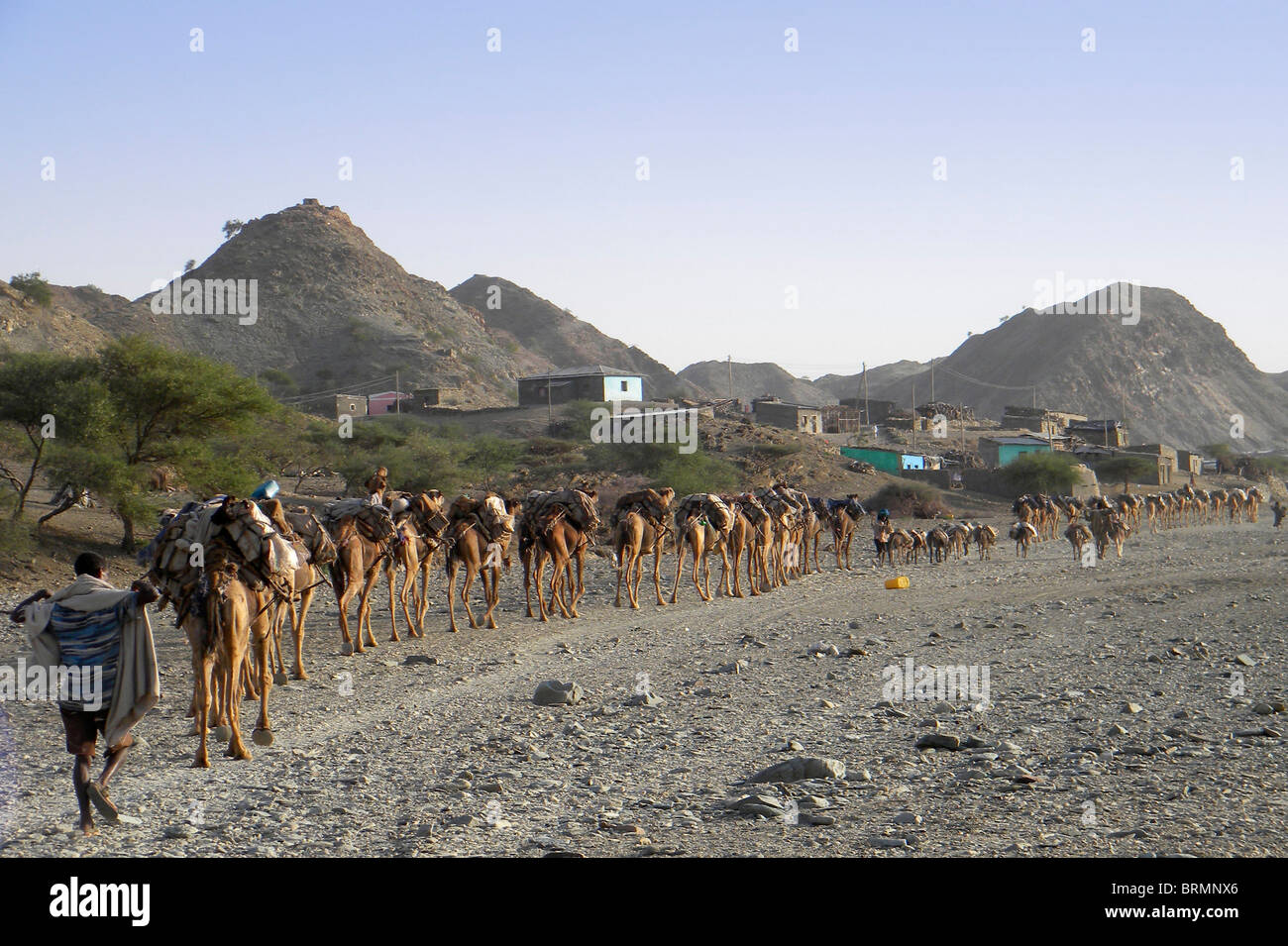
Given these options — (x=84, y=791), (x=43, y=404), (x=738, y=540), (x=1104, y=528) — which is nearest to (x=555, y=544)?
(x=738, y=540)

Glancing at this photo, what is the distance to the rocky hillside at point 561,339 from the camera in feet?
549

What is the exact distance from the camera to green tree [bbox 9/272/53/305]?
76625mm

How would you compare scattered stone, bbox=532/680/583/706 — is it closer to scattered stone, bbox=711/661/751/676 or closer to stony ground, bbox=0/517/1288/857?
stony ground, bbox=0/517/1288/857

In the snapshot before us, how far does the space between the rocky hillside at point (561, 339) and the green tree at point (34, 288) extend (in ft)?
268

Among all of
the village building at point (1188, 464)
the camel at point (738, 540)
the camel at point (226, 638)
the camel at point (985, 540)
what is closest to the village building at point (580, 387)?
the village building at point (1188, 464)

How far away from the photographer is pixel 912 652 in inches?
613

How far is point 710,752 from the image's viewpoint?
957 cm

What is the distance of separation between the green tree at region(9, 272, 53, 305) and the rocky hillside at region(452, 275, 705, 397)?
81.8 m

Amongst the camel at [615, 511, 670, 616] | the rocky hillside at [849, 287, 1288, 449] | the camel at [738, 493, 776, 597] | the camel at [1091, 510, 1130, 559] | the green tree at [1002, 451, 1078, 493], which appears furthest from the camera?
the rocky hillside at [849, 287, 1288, 449]

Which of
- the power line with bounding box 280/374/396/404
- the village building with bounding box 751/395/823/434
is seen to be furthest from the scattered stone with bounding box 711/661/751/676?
the power line with bounding box 280/374/396/404

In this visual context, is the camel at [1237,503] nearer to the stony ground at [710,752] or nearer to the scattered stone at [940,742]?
the stony ground at [710,752]
